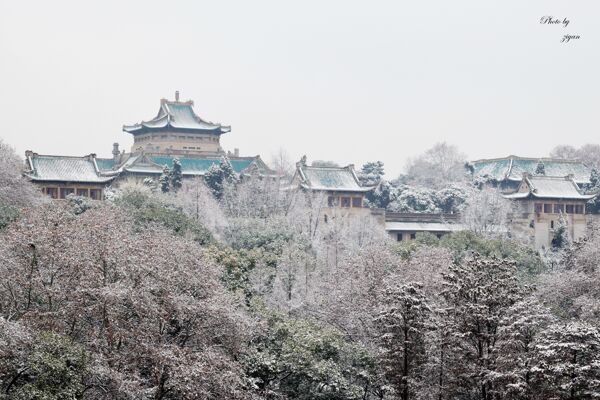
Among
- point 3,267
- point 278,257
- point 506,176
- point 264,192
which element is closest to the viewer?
point 3,267

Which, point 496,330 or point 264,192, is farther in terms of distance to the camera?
point 264,192

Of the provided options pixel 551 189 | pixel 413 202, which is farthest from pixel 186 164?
pixel 551 189

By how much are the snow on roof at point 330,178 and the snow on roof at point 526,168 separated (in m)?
14.1

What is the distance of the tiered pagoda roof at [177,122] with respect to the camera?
69.3 m

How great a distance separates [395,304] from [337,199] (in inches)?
1246

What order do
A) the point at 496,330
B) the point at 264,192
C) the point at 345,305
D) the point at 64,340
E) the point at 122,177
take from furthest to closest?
1. the point at 122,177
2. the point at 264,192
3. the point at 345,305
4. the point at 496,330
5. the point at 64,340

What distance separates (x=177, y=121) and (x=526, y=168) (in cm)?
2382

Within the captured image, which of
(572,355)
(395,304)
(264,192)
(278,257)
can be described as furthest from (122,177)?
(572,355)

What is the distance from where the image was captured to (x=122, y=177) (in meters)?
58.7

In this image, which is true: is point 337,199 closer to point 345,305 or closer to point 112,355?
point 345,305

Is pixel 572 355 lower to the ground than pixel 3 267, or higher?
lower

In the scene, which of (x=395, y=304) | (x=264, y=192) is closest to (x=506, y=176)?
(x=264, y=192)

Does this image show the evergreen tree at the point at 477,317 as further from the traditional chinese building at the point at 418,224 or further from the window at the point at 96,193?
the window at the point at 96,193

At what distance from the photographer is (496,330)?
2480cm
